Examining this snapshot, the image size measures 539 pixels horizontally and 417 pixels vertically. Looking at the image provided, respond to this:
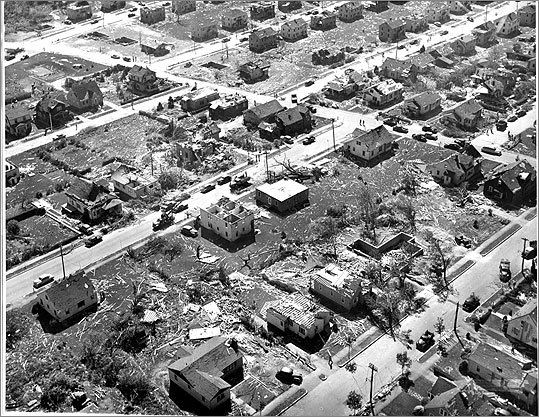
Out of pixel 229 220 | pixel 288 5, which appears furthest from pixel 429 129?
pixel 288 5

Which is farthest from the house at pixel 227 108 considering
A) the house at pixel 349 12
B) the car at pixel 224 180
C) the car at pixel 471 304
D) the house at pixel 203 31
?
the car at pixel 471 304

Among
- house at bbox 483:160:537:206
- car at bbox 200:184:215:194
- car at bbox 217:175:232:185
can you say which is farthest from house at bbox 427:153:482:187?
car at bbox 200:184:215:194

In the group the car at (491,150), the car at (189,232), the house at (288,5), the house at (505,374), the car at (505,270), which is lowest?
the house at (288,5)

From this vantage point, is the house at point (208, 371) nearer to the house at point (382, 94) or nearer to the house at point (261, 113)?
the house at point (261, 113)

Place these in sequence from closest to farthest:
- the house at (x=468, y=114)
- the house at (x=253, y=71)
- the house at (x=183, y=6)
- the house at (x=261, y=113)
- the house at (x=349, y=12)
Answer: the house at (x=468, y=114) < the house at (x=261, y=113) < the house at (x=253, y=71) < the house at (x=349, y=12) < the house at (x=183, y=6)

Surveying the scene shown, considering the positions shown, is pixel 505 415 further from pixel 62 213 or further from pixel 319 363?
pixel 62 213

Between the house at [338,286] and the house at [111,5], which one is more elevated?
the house at [338,286]

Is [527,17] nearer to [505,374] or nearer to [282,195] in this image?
[282,195]

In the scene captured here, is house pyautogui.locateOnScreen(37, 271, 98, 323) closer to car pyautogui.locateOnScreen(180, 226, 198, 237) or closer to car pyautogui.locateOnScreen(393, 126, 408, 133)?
car pyautogui.locateOnScreen(180, 226, 198, 237)

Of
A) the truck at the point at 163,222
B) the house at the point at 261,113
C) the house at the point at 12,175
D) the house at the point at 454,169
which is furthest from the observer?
the house at the point at 261,113
